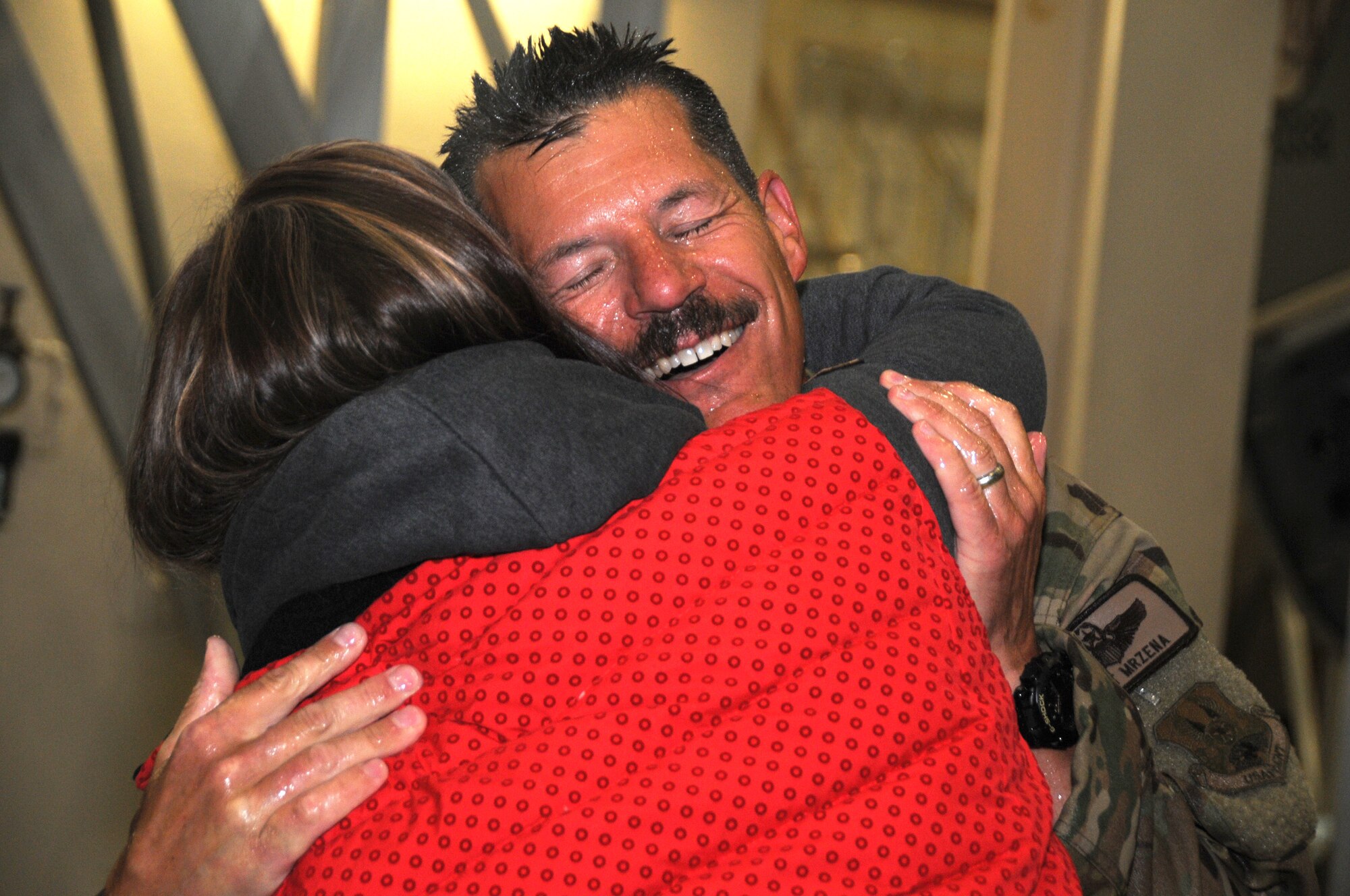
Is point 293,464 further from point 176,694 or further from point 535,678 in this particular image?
point 176,694

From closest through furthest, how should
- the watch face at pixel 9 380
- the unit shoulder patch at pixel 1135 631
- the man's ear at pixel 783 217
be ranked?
1. the unit shoulder patch at pixel 1135 631
2. the man's ear at pixel 783 217
3. the watch face at pixel 9 380

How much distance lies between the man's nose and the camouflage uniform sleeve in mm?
511

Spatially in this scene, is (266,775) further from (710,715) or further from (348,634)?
(710,715)

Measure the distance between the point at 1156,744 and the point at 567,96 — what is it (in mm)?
1048

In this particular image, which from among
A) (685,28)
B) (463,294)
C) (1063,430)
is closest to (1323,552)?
(1063,430)

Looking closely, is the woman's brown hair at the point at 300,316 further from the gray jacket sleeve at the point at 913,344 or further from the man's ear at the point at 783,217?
the man's ear at the point at 783,217

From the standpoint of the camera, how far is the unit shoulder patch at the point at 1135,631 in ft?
4.37

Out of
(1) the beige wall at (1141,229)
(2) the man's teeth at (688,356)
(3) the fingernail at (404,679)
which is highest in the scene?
(3) the fingernail at (404,679)

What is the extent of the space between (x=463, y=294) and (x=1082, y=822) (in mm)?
738

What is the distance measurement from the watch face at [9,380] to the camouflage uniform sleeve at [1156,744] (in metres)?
2.16

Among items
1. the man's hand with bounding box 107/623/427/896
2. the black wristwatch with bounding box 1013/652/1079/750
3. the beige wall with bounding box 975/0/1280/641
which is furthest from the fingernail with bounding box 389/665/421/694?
the beige wall with bounding box 975/0/1280/641

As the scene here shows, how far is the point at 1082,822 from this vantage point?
112 centimetres

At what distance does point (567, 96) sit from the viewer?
1559 mm

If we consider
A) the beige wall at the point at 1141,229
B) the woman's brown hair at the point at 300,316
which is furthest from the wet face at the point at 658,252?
the beige wall at the point at 1141,229
